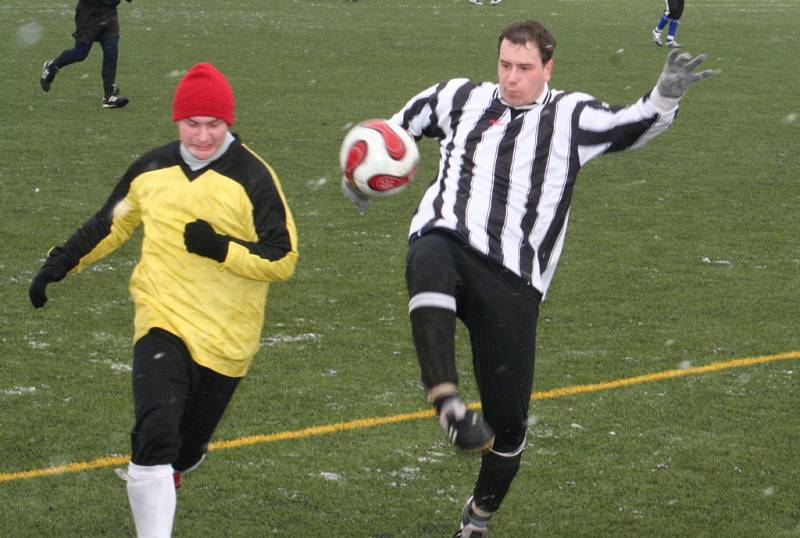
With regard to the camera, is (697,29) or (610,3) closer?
(697,29)

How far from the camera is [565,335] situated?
335 inches

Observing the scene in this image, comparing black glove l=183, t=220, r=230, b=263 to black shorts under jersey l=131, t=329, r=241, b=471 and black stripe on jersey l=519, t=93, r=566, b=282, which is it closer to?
black shorts under jersey l=131, t=329, r=241, b=471

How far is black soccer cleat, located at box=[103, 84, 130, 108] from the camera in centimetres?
1644

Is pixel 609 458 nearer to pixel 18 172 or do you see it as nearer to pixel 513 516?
pixel 513 516

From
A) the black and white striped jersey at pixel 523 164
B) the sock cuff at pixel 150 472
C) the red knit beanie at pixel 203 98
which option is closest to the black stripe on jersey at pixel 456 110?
the black and white striped jersey at pixel 523 164

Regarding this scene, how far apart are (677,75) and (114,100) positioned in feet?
39.9

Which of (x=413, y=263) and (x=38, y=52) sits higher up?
(x=413, y=263)

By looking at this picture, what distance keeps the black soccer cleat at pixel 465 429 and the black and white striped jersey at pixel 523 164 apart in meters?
0.79

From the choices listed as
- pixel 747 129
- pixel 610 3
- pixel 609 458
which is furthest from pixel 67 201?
pixel 610 3

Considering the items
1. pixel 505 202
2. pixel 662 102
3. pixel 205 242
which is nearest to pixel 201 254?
pixel 205 242

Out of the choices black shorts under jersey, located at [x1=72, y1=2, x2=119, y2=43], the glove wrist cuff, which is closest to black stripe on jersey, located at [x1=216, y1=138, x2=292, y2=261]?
the glove wrist cuff

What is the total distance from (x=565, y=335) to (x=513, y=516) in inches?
113

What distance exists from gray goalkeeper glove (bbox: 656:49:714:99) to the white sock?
2.38m

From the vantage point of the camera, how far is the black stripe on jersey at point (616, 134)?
533 centimetres
